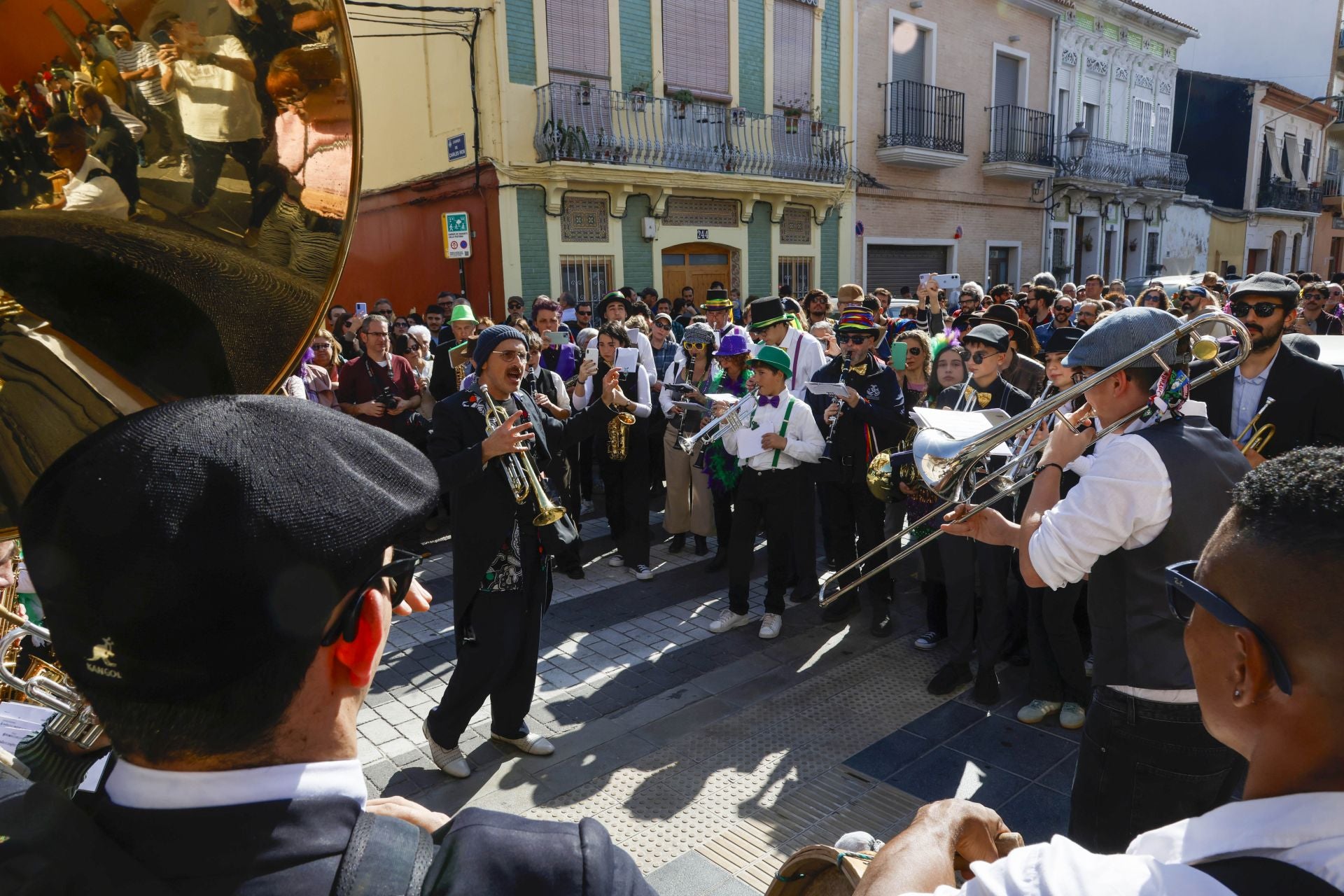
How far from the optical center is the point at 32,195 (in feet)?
5.16

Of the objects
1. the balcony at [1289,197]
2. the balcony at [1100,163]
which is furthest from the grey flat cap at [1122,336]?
the balcony at [1289,197]

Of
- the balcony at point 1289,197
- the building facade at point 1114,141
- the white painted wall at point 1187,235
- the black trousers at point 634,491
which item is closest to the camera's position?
the black trousers at point 634,491

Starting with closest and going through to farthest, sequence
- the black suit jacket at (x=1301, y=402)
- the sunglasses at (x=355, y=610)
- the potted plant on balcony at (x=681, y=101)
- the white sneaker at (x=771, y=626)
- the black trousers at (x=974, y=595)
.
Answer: the sunglasses at (x=355, y=610) < the black suit jacket at (x=1301, y=402) < the black trousers at (x=974, y=595) < the white sneaker at (x=771, y=626) < the potted plant on balcony at (x=681, y=101)

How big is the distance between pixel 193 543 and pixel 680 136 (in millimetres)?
14903

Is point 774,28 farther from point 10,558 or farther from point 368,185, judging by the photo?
point 10,558

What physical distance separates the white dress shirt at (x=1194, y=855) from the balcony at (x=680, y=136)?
13.2 m

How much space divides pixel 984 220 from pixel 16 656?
20.7 meters

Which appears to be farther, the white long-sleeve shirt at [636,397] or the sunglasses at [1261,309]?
the white long-sleeve shirt at [636,397]

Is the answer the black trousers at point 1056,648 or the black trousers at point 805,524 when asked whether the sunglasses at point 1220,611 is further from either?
the black trousers at point 805,524

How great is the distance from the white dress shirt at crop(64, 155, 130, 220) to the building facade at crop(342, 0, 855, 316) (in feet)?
40.1

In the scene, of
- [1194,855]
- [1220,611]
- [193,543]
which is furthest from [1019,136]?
[193,543]

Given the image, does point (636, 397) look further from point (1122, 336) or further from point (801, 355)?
point (1122, 336)

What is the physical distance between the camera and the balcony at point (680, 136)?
13375mm

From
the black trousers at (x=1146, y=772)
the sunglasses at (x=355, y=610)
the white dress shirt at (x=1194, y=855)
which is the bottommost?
the black trousers at (x=1146, y=772)
